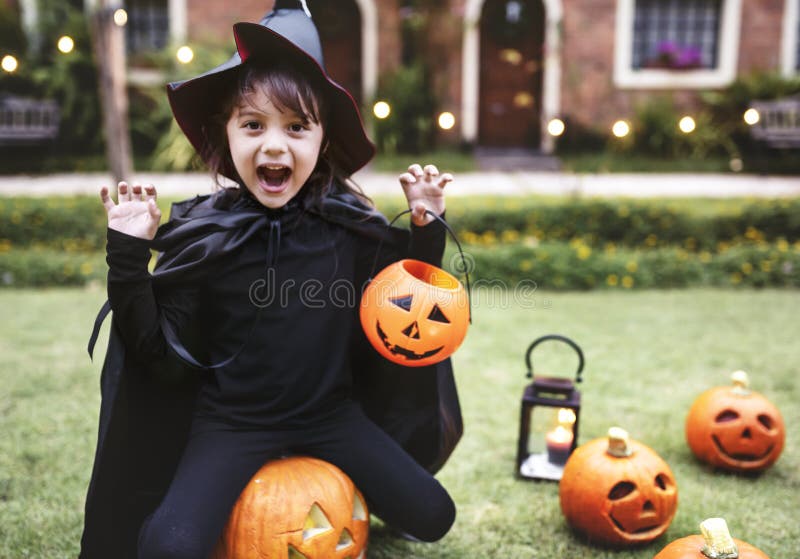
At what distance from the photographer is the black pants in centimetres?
197

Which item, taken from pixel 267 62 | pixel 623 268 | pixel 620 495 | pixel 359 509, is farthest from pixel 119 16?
pixel 620 495

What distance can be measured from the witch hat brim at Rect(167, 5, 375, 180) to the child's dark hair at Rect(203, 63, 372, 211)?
2 centimetres

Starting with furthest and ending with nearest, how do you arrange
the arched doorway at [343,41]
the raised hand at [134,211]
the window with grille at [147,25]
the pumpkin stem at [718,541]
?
the arched doorway at [343,41], the window with grille at [147,25], the raised hand at [134,211], the pumpkin stem at [718,541]

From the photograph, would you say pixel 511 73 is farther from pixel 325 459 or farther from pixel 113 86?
pixel 325 459

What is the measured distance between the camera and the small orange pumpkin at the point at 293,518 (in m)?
1.96

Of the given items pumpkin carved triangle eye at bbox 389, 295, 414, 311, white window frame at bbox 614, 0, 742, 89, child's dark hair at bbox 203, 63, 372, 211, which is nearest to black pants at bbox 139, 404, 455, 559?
pumpkin carved triangle eye at bbox 389, 295, 414, 311

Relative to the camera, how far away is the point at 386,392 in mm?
2467

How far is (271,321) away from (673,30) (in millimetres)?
12964

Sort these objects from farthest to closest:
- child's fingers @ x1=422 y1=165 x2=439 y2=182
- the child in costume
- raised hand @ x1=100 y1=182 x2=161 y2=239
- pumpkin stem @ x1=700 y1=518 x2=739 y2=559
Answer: child's fingers @ x1=422 y1=165 x2=439 y2=182
the child in costume
raised hand @ x1=100 y1=182 x2=161 y2=239
pumpkin stem @ x1=700 y1=518 x2=739 y2=559

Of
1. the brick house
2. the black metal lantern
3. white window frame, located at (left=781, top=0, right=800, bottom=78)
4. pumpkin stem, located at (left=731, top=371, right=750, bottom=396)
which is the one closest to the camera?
the black metal lantern

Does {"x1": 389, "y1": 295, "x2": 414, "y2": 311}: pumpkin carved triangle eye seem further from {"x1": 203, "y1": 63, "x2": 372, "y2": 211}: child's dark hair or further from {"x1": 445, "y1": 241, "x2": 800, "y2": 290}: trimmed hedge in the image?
{"x1": 445, "y1": 241, "x2": 800, "y2": 290}: trimmed hedge

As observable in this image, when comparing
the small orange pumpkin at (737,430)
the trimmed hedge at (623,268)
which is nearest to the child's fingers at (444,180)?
the small orange pumpkin at (737,430)

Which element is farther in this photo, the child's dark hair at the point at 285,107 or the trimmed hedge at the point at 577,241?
the trimmed hedge at the point at 577,241

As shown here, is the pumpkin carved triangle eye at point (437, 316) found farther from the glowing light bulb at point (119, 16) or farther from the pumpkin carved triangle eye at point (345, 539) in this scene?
the glowing light bulb at point (119, 16)
